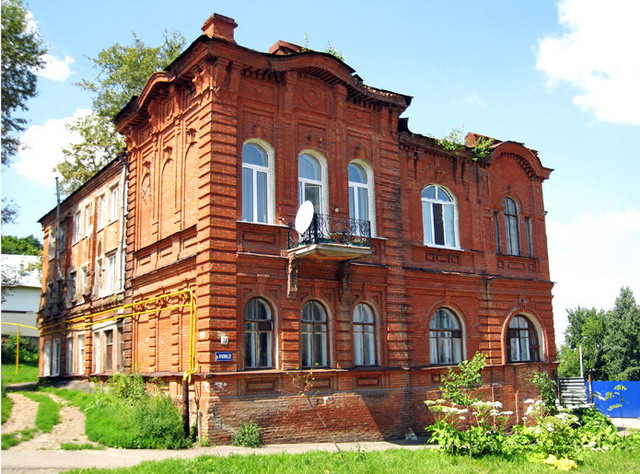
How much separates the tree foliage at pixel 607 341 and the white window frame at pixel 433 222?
27466mm

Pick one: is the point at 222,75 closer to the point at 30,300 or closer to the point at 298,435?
the point at 298,435

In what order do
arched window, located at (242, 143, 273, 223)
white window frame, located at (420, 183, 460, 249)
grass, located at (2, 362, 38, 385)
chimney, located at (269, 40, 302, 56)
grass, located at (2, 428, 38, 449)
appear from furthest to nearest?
grass, located at (2, 362, 38, 385) → white window frame, located at (420, 183, 460, 249) → chimney, located at (269, 40, 302, 56) → arched window, located at (242, 143, 273, 223) → grass, located at (2, 428, 38, 449)

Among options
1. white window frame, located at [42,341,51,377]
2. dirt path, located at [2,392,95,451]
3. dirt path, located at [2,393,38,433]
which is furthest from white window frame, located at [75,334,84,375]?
dirt path, located at [2,392,95,451]

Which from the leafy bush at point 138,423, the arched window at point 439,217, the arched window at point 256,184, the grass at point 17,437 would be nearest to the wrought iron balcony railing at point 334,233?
the arched window at point 256,184

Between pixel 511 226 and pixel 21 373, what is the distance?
907 inches

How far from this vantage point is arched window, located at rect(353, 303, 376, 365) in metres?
18.7

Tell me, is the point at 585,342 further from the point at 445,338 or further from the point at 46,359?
the point at 46,359

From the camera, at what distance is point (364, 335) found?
746 inches

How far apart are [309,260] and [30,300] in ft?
117

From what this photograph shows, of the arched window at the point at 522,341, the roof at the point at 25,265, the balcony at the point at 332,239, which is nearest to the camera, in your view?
the balcony at the point at 332,239

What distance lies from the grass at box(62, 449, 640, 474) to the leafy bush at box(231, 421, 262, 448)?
69.7 inches

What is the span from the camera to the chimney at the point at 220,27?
17.2m

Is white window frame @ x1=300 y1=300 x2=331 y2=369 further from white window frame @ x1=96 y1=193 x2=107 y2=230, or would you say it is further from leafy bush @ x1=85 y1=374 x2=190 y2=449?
white window frame @ x1=96 y1=193 x2=107 y2=230

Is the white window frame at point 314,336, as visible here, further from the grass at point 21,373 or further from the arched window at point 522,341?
the grass at point 21,373
